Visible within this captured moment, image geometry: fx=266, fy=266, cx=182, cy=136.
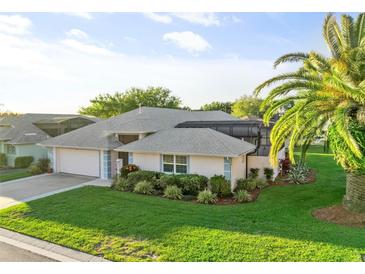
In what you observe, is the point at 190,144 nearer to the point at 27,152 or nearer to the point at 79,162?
the point at 79,162

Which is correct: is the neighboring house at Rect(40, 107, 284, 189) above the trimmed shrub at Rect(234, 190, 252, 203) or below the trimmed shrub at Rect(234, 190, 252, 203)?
above

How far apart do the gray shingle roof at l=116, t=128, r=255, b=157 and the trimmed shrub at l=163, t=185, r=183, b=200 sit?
2319 mm

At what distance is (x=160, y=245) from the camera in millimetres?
8602

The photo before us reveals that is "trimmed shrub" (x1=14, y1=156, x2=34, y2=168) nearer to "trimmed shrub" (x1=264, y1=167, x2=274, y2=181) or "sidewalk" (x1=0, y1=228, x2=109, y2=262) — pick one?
"sidewalk" (x1=0, y1=228, x2=109, y2=262)

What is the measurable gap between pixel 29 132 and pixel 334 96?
2837 centimetres

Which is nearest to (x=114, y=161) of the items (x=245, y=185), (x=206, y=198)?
(x=206, y=198)

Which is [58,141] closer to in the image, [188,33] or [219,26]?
[188,33]

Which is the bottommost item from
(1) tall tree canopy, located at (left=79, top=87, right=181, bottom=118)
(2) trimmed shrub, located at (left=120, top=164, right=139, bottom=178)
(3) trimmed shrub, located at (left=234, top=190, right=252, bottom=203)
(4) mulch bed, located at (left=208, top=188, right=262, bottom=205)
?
(4) mulch bed, located at (left=208, top=188, right=262, bottom=205)

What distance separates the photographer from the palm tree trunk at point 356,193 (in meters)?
11.2

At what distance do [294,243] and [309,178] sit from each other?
11.6 m

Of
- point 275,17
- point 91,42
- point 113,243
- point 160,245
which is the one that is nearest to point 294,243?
point 160,245

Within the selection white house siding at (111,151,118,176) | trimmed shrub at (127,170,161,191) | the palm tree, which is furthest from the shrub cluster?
white house siding at (111,151,118,176)

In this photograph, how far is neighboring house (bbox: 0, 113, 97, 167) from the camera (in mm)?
26453

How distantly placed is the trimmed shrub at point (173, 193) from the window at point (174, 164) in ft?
6.69
